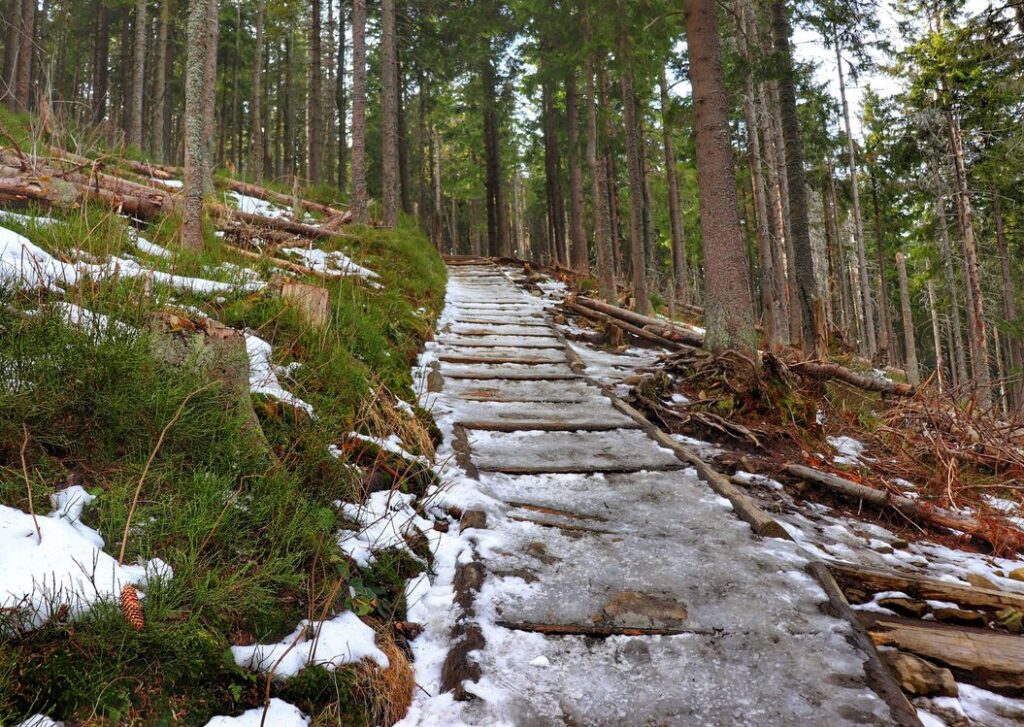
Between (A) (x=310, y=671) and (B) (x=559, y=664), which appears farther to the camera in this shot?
(B) (x=559, y=664)

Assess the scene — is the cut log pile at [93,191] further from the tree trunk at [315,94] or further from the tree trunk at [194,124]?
the tree trunk at [315,94]

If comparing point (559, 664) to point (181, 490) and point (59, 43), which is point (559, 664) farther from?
point (59, 43)

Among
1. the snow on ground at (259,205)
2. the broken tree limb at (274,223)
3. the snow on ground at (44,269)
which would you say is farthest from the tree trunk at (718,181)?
the snow on ground at (259,205)

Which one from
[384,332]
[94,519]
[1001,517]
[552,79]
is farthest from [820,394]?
[552,79]

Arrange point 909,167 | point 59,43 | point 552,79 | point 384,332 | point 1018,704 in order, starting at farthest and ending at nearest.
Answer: point 59,43
point 909,167
point 552,79
point 384,332
point 1018,704

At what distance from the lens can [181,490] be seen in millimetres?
2070

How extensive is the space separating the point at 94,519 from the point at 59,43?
103ft

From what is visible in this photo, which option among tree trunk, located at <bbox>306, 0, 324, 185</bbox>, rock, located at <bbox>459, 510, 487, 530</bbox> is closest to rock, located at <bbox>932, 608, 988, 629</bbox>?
rock, located at <bbox>459, 510, 487, 530</bbox>

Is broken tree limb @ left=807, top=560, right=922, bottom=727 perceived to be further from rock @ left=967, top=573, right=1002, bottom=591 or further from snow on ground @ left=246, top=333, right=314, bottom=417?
snow on ground @ left=246, top=333, right=314, bottom=417

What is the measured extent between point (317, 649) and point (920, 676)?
2418 millimetres

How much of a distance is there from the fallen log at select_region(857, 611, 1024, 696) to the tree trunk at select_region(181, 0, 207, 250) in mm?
5725

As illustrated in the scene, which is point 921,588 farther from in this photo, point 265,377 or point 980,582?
point 265,377

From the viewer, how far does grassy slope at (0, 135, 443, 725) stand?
4.77 feet

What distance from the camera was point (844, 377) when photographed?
6004mm
